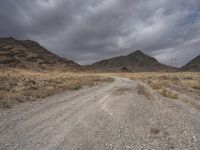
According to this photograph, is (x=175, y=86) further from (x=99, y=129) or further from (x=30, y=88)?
(x=99, y=129)

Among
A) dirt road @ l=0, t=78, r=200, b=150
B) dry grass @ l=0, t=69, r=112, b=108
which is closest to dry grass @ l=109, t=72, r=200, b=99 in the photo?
dirt road @ l=0, t=78, r=200, b=150

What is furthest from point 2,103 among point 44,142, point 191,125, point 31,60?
point 31,60

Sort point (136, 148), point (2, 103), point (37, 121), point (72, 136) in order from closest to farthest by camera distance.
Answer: point (136, 148) < point (72, 136) < point (37, 121) < point (2, 103)

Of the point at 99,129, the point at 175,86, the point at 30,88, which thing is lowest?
the point at 175,86

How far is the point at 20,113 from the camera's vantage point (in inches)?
454

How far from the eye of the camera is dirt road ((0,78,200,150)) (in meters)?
6.93

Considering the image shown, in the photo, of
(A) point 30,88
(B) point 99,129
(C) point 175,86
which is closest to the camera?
(B) point 99,129

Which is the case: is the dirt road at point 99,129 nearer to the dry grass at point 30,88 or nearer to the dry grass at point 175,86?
the dry grass at point 30,88

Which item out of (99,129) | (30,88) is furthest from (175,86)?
(99,129)

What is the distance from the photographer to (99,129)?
334 inches

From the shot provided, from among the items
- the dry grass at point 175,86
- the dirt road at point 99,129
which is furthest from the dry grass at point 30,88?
the dry grass at point 175,86

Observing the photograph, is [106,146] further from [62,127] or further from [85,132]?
[62,127]

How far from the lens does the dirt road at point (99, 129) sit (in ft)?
22.7

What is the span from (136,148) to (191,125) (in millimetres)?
3784
